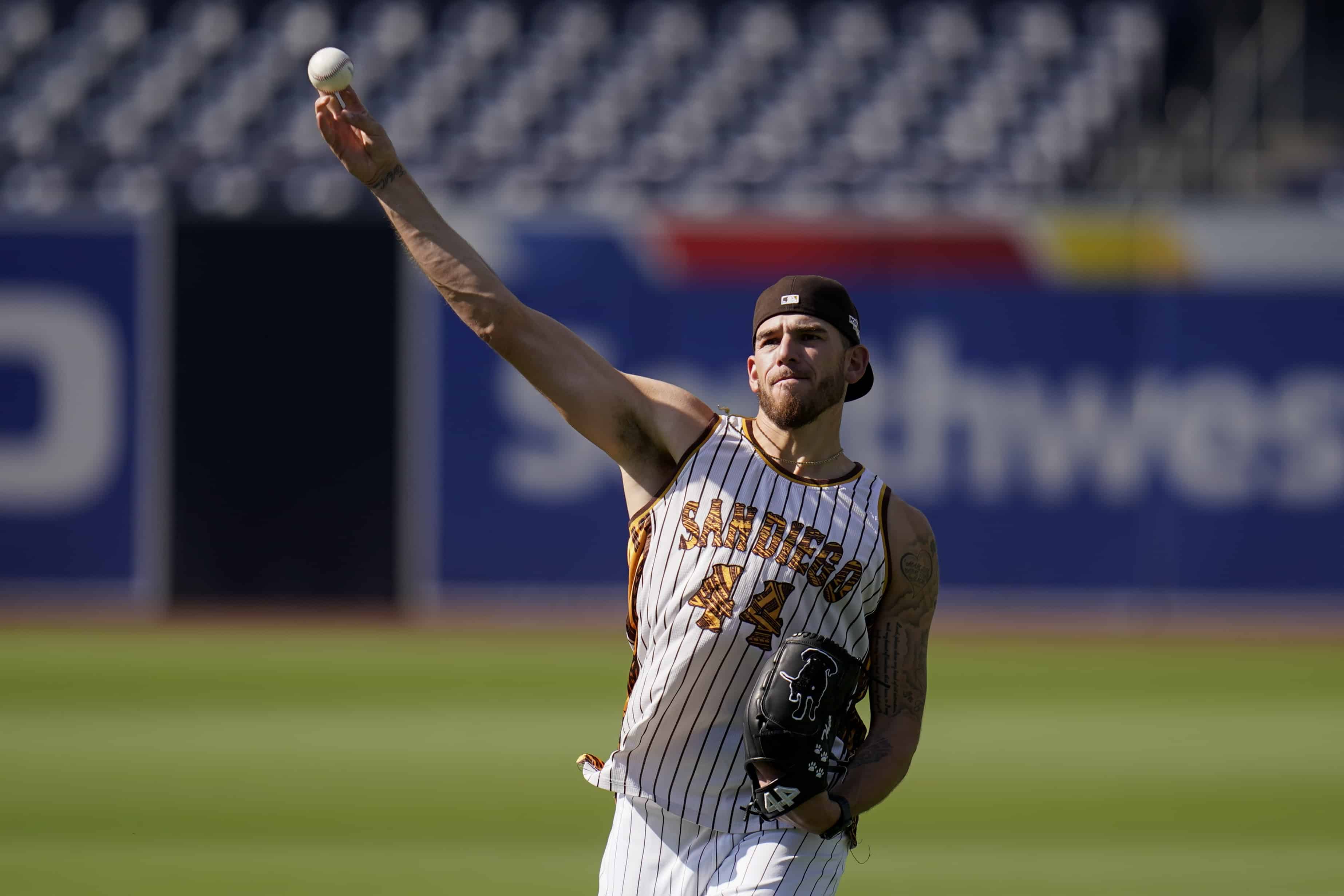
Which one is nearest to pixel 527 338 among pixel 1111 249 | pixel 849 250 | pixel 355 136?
pixel 355 136

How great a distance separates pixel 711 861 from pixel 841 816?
1.02ft

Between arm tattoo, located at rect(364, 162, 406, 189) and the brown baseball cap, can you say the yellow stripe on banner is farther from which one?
arm tattoo, located at rect(364, 162, 406, 189)

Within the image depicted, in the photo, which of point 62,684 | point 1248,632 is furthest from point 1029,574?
point 62,684

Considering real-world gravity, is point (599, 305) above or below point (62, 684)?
above

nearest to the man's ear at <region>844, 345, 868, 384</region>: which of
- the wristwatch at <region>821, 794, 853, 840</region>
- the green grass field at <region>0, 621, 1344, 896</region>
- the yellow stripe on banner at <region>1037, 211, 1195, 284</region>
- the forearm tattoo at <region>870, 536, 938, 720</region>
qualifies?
the forearm tattoo at <region>870, 536, 938, 720</region>

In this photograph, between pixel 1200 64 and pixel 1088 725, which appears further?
pixel 1200 64

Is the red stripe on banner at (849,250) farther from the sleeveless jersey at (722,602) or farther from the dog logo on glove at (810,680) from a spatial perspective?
the dog logo on glove at (810,680)

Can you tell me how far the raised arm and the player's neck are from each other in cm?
15

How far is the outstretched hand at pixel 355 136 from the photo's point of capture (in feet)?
11.6

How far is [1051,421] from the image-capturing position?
15203mm

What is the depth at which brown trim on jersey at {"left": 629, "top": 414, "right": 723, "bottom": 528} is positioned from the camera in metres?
3.75

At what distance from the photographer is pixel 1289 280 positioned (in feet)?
49.7

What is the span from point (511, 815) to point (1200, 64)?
671 inches

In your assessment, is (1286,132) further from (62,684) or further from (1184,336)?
(62,684)
